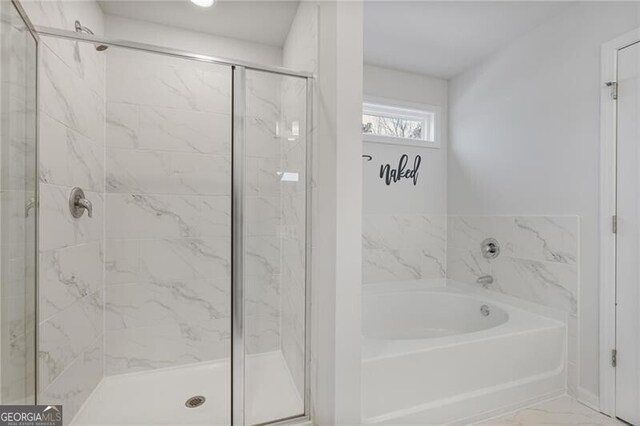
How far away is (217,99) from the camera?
6.79ft

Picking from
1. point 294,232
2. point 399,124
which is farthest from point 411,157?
point 294,232

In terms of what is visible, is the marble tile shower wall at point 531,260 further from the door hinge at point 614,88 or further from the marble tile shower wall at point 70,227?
the marble tile shower wall at point 70,227

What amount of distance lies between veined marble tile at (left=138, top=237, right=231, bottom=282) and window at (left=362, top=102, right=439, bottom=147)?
1503mm

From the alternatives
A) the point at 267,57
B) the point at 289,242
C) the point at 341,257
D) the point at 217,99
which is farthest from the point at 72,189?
the point at 267,57

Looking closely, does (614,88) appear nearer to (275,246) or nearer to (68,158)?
(275,246)

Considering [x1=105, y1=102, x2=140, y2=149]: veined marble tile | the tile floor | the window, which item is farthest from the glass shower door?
the tile floor

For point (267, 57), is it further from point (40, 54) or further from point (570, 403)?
point (570, 403)

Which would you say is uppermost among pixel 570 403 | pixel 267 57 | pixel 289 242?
pixel 267 57

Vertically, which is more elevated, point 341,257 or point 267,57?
point 267,57

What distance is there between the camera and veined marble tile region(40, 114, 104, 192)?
4.36 feet

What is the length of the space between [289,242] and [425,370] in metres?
1.02

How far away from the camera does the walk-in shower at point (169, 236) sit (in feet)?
4.73

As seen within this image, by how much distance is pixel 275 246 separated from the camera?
6.79 feet

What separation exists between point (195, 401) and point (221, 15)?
237 cm
